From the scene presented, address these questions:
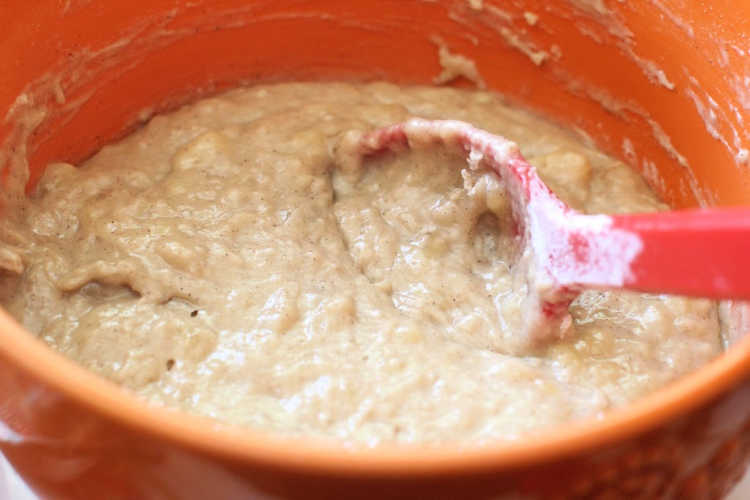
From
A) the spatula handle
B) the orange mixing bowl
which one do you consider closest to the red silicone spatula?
the spatula handle

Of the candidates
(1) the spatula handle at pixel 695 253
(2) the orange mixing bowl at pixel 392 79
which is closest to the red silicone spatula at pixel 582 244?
(1) the spatula handle at pixel 695 253

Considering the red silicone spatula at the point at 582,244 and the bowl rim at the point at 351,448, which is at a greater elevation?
the bowl rim at the point at 351,448

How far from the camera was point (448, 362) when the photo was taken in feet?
4.14

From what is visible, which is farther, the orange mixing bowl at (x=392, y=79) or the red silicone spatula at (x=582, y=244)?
the red silicone spatula at (x=582, y=244)

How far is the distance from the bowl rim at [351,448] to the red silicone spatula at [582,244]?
0.23m

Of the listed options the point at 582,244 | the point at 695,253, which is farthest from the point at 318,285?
the point at 695,253

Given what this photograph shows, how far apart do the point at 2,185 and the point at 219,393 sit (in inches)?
20.4

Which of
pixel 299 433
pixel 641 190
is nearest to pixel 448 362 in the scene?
pixel 299 433

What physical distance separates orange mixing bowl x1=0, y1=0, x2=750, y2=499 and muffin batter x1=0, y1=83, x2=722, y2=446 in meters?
0.08

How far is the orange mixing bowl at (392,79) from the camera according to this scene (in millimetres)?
801

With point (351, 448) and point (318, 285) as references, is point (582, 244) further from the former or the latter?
point (351, 448)

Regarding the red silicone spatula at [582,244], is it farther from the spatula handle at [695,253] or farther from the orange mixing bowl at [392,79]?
the orange mixing bowl at [392,79]

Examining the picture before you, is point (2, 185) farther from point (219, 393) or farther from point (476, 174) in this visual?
point (476, 174)

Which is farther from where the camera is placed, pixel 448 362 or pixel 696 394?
pixel 448 362
